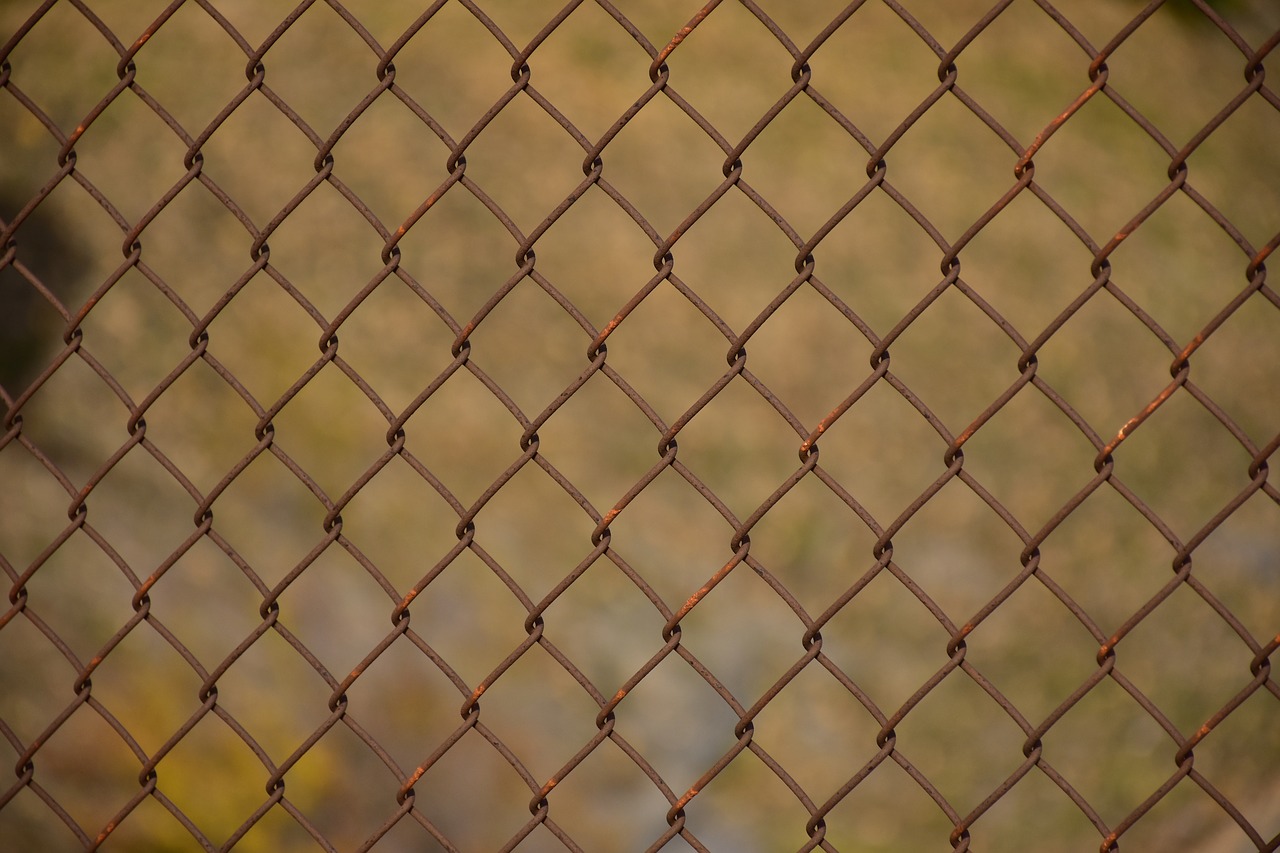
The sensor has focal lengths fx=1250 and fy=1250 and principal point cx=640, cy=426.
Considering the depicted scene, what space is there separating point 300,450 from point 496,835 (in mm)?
677

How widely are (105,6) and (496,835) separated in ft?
5.74

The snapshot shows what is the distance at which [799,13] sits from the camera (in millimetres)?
2406

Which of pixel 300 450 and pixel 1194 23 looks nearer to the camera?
pixel 300 450

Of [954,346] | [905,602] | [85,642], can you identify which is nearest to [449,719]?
[85,642]

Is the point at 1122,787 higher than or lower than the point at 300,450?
higher

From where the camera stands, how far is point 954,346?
6.93ft

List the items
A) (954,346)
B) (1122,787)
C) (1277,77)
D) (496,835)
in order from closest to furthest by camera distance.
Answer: (496,835), (1122,787), (954,346), (1277,77)

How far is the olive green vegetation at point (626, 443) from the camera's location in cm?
187

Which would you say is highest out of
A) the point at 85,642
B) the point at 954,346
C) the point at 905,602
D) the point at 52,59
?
the point at 954,346

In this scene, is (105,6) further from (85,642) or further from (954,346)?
(954,346)

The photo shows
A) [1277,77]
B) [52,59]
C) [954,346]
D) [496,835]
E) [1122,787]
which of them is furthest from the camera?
[1277,77]

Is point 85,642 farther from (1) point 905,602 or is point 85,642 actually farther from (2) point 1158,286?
(2) point 1158,286

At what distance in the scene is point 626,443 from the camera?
6.68 feet

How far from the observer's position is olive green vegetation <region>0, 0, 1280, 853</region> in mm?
1867
